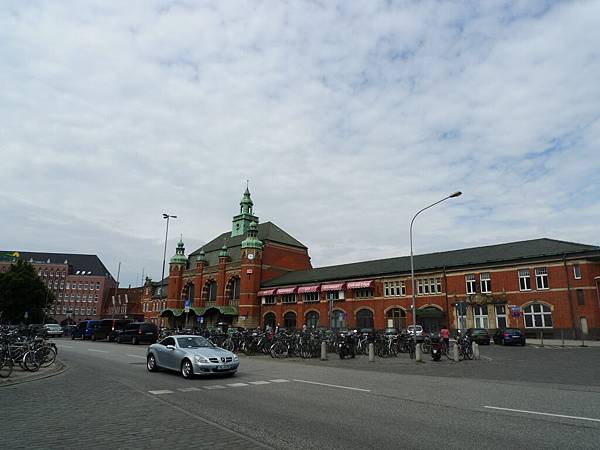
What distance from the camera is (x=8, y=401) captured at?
30.5 ft

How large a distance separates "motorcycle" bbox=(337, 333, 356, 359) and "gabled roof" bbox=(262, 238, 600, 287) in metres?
24.1

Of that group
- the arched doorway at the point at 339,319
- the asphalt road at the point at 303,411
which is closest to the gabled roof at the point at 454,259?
the arched doorway at the point at 339,319

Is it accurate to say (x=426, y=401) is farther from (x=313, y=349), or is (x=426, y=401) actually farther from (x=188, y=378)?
(x=313, y=349)

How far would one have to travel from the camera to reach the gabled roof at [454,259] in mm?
38062

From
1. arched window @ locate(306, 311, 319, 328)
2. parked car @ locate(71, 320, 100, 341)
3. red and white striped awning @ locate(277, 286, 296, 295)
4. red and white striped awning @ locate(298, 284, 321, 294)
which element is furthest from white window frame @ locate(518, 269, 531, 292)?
parked car @ locate(71, 320, 100, 341)

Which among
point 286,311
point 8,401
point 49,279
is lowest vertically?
point 8,401

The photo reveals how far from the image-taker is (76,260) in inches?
4850

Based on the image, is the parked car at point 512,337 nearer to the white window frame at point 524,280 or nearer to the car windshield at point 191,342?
the white window frame at point 524,280

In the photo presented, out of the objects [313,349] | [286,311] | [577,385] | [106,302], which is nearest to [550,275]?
[313,349]

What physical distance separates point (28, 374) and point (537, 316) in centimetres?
3766

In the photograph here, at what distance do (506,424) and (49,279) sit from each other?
129 meters

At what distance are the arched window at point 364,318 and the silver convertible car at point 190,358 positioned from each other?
36.0 metres

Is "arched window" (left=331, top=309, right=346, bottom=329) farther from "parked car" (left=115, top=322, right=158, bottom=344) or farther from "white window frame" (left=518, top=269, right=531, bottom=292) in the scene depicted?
"parked car" (left=115, top=322, right=158, bottom=344)

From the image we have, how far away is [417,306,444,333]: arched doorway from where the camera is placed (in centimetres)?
4306
